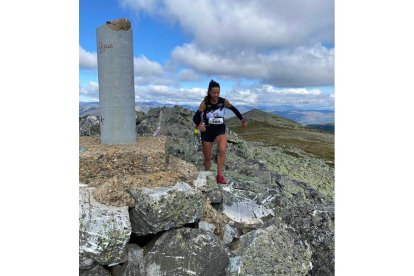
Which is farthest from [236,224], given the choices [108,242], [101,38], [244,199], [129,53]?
[101,38]

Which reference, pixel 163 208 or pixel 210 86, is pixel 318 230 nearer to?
pixel 163 208

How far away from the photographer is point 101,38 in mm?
9273

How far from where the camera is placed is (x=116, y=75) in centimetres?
932

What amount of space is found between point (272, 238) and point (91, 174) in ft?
14.7

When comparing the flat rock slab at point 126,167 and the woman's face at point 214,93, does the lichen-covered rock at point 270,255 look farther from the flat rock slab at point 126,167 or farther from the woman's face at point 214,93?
the woman's face at point 214,93

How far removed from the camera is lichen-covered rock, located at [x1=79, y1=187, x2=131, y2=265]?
7359 mm

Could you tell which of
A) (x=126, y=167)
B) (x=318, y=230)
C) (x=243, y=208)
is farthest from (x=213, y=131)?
(x=318, y=230)

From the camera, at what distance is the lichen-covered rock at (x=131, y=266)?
760 centimetres

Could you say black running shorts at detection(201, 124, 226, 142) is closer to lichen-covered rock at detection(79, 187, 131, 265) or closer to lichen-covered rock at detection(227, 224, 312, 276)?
lichen-covered rock at detection(227, 224, 312, 276)

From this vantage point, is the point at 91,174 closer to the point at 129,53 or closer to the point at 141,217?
the point at 141,217

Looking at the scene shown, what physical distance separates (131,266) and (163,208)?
133cm

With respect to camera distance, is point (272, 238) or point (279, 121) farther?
point (279, 121)

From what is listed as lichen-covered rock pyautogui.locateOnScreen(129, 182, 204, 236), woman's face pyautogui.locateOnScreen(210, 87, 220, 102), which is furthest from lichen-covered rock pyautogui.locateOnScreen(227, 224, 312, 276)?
woman's face pyautogui.locateOnScreen(210, 87, 220, 102)

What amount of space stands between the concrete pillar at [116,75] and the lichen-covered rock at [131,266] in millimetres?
3413
